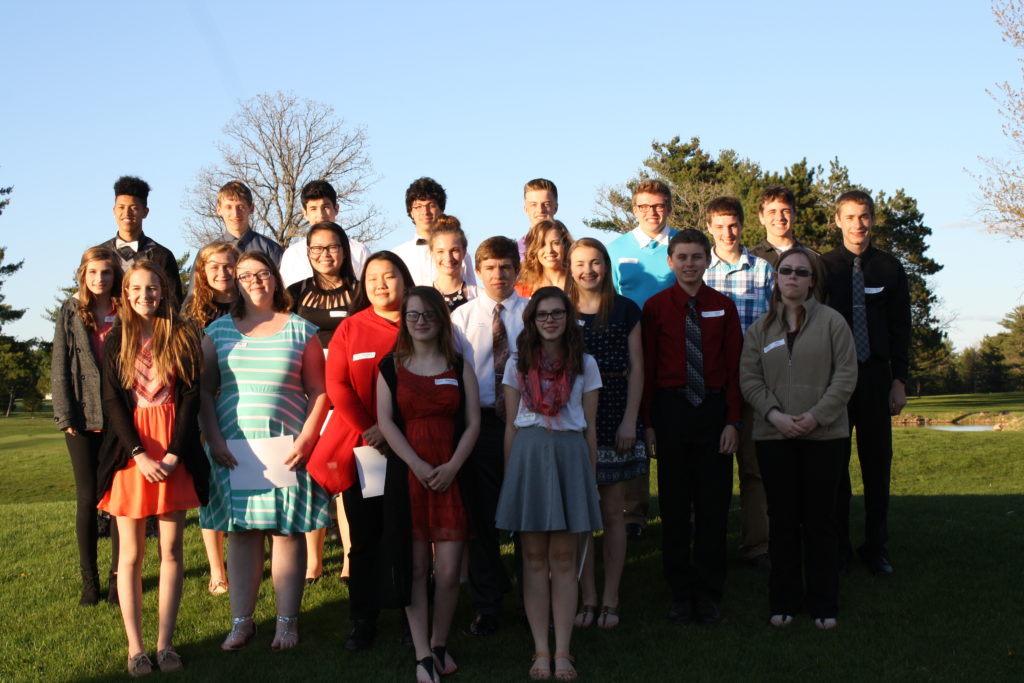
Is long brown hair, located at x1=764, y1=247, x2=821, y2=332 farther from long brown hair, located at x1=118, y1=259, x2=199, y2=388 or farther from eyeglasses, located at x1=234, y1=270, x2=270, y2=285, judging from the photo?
long brown hair, located at x1=118, y1=259, x2=199, y2=388

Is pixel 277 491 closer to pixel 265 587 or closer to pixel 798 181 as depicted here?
pixel 265 587

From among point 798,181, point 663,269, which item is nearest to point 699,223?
point 798,181

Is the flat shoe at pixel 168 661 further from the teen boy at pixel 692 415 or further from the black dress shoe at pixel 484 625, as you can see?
the teen boy at pixel 692 415

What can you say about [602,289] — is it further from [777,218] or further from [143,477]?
[143,477]

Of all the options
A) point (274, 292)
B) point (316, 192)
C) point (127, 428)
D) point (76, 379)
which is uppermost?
point (316, 192)

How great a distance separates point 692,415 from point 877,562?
80.1 inches

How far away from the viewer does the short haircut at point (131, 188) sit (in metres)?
6.73

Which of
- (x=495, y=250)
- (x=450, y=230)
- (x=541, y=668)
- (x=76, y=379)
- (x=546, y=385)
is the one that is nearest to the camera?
(x=541, y=668)

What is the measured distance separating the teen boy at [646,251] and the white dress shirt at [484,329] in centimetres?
134

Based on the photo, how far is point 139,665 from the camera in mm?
4609

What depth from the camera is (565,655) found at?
14.6ft

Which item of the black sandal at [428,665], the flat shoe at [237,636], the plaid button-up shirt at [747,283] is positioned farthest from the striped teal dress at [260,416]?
the plaid button-up shirt at [747,283]

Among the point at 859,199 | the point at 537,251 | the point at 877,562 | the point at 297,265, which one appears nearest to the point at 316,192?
the point at 297,265

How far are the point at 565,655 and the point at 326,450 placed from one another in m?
1.65
